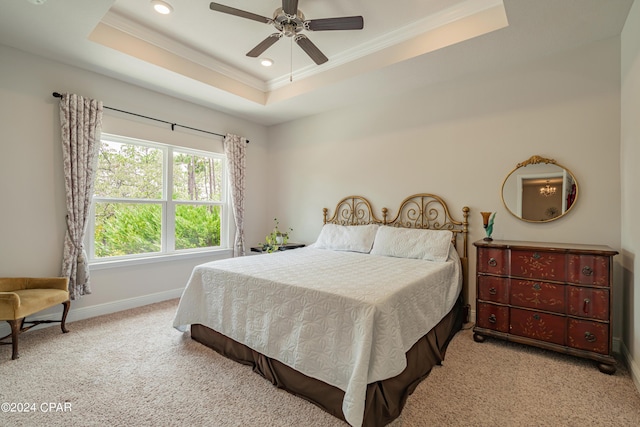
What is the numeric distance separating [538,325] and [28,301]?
424 centimetres

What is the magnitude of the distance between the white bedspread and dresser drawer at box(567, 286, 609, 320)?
2.77ft

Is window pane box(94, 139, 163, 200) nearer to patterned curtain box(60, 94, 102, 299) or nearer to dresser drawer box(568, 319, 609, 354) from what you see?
patterned curtain box(60, 94, 102, 299)

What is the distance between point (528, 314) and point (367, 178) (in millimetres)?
2350

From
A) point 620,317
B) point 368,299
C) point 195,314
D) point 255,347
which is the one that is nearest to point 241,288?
point 255,347

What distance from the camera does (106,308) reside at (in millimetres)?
3350

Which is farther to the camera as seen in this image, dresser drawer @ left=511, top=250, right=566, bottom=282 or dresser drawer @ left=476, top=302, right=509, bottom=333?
dresser drawer @ left=476, top=302, right=509, bottom=333

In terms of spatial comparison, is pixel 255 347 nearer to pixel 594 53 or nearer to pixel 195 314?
pixel 195 314

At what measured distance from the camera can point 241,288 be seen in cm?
229

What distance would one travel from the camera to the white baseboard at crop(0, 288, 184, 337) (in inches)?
115

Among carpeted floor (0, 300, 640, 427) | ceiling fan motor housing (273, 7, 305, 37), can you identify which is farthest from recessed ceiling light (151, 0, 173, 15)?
carpeted floor (0, 300, 640, 427)

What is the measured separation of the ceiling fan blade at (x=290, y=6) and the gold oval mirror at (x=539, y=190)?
2.52m

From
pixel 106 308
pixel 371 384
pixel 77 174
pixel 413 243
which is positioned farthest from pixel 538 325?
pixel 77 174

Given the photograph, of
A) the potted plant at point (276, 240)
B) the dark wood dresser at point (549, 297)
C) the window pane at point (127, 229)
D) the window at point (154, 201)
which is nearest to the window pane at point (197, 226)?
the window at point (154, 201)

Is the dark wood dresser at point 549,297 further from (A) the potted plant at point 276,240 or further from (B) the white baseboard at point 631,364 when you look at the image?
(A) the potted plant at point 276,240
